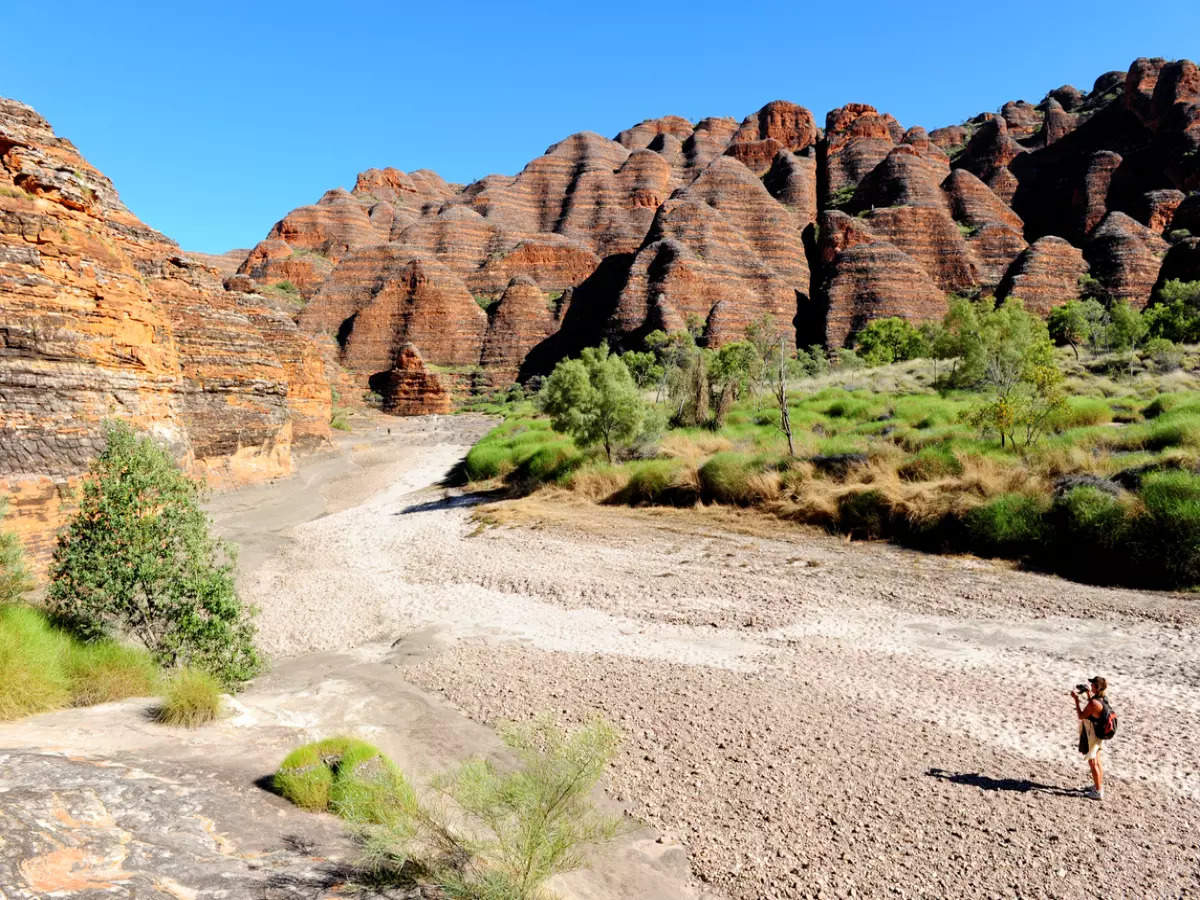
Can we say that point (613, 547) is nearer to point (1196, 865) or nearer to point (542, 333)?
point (1196, 865)

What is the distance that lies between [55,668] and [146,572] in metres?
1.30

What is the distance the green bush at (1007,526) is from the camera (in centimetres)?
1247

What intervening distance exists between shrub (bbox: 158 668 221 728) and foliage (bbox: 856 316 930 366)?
1866 inches

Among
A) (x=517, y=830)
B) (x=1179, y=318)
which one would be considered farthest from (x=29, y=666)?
(x=1179, y=318)

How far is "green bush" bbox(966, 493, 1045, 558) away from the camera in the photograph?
1247 centimetres

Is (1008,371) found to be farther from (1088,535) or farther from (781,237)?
(781,237)

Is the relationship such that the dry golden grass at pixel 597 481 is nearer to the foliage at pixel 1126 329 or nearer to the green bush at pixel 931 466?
the green bush at pixel 931 466

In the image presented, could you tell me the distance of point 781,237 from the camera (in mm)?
70188

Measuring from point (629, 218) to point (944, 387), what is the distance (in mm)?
72082

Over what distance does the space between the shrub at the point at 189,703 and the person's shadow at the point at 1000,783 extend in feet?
22.4

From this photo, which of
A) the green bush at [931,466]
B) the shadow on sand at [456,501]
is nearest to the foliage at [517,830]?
the green bush at [931,466]

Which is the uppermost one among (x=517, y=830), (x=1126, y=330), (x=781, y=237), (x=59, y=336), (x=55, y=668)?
(x=781, y=237)

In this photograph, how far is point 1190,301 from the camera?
129 ft

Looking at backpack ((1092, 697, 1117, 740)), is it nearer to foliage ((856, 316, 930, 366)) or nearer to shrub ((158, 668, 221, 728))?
shrub ((158, 668, 221, 728))
